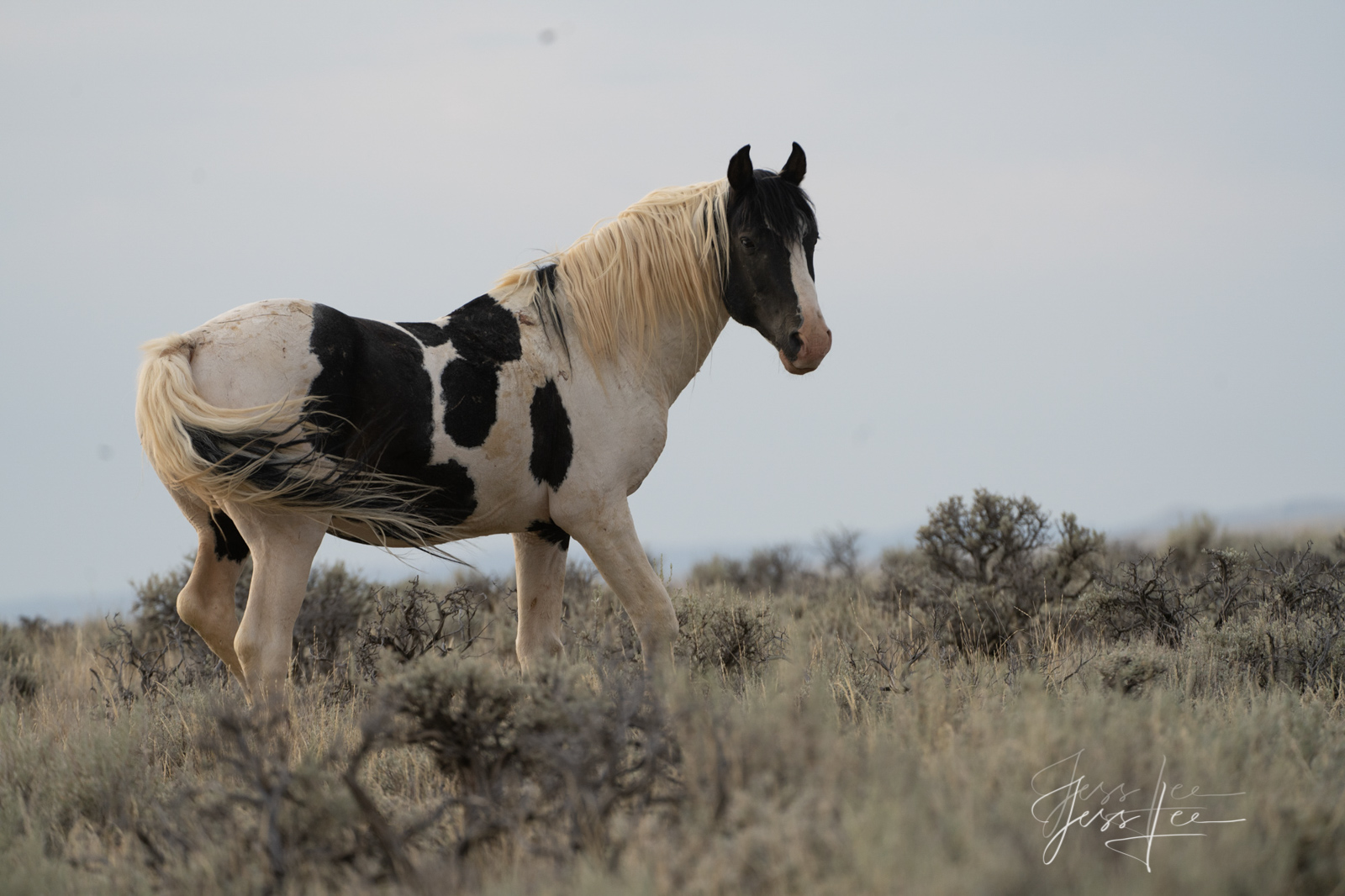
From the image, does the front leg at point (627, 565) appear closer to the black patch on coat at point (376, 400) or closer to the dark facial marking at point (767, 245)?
the black patch on coat at point (376, 400)

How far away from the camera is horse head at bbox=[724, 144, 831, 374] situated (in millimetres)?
4488

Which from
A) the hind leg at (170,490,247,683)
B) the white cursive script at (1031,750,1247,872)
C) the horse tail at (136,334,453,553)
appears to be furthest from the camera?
the hind leg at (170,490,247,683)

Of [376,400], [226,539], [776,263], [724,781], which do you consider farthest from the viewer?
[776,263]

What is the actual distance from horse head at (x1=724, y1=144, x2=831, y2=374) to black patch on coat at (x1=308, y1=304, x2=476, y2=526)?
1593 millimetres

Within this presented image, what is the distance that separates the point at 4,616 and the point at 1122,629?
9.83 m

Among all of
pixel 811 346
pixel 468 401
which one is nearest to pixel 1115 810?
pixel 811 346

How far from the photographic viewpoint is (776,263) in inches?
180

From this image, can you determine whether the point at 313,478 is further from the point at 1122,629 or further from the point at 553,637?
the point at 1122,629

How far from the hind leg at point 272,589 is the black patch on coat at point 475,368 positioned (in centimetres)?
68

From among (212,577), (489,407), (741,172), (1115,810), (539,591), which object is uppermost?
(741,172)

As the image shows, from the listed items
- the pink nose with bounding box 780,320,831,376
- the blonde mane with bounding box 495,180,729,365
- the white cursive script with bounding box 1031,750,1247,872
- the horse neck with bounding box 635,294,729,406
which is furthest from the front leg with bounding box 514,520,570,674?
Answer: the white cursive script with bounding box 1031,750,1247,872

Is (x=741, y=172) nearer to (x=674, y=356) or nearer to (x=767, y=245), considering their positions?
(x=767, y=245)

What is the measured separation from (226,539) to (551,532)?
146 centimetres

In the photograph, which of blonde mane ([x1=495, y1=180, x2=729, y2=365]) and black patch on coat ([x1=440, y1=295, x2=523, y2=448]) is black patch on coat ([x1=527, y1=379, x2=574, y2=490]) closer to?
black patch on coat ([x1=440, y1=295, x2=523, y2=448])
